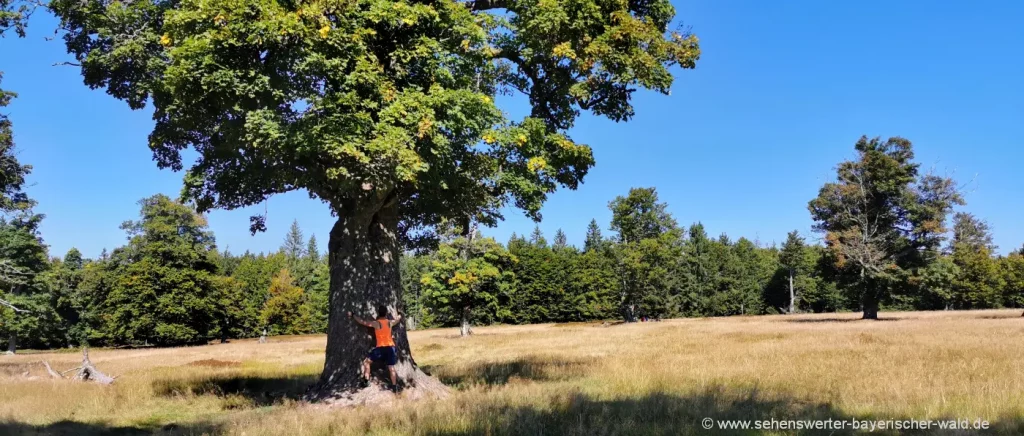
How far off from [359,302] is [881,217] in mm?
43783

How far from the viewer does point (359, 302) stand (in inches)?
411

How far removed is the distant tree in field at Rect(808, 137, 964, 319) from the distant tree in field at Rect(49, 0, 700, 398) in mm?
37110

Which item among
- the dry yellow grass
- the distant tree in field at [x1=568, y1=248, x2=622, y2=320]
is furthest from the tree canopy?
the distant tree in field at [x1=568, y1=248, x2=622, y2=320]

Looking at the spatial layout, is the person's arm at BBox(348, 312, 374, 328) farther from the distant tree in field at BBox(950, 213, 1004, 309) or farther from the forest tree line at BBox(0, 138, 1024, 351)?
the distant tree in field at BBox(950, 213, 1004, 309)

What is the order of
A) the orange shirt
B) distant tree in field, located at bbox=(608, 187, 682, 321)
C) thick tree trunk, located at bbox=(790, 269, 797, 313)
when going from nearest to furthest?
the orange shirt, distant tree in field, located at bbox=(608, 187, 682, 321), thick tree trunk, located at bbox=(790, 269, 797, 313)

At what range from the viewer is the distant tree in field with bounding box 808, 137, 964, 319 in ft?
130

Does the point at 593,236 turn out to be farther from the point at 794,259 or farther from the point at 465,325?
the point at 465,325

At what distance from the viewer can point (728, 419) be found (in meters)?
7.47

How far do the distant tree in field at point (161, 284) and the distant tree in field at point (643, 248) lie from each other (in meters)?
39.5

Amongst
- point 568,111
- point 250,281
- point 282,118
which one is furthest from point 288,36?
point 250,281

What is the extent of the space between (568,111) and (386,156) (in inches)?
188

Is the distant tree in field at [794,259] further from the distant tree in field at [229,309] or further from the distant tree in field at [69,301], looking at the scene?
the distant tree in field at [69,301]

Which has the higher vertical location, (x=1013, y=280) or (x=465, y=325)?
(x=1013, y=280)

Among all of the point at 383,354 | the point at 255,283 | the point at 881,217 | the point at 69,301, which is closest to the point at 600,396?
the point at 383,354
